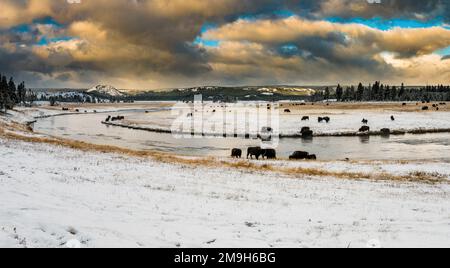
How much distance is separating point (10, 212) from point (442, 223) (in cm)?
1343

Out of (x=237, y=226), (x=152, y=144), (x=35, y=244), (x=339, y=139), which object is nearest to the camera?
(x=35, y=244)

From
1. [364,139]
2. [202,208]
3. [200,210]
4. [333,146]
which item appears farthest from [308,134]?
[200,210]

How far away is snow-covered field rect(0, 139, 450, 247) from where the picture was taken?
32.3ft

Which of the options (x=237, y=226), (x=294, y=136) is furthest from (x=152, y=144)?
(x=237, y=226)

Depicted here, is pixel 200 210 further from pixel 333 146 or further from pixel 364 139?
pixel 364 139

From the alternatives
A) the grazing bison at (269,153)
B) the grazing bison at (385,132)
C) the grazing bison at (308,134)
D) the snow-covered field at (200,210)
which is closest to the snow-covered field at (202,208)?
the snow-covered field at (200,210)

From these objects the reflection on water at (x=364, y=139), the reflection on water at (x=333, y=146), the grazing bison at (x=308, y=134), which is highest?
the grazing bison at (x=308, y=134)

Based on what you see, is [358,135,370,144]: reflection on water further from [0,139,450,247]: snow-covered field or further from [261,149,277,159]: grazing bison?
[0,139,450,247]: snow-covered field

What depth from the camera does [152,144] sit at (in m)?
52.2

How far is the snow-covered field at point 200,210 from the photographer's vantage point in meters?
9.86

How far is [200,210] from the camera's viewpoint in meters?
13.6

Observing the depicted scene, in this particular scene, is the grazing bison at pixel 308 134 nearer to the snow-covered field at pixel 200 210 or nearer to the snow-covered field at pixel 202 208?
the snow-covered field at pixel 202 208
